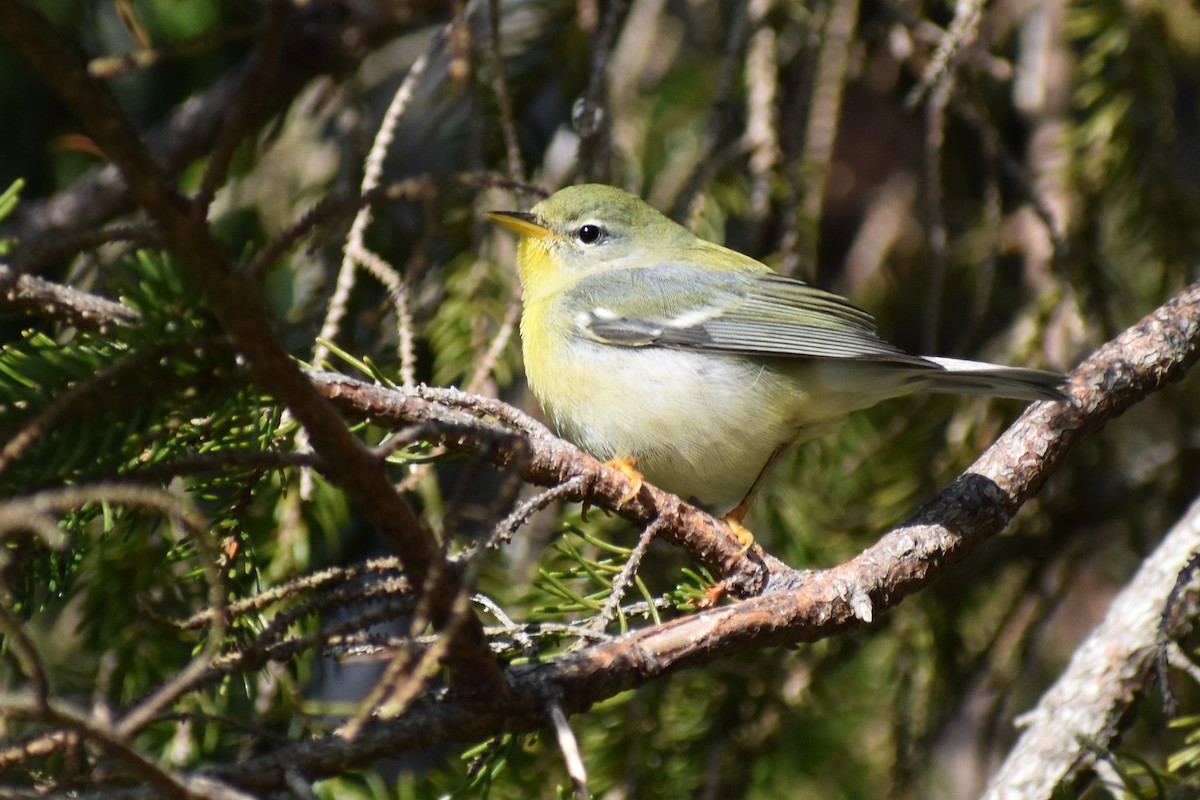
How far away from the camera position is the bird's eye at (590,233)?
13.1ft

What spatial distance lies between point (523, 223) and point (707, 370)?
914 mm

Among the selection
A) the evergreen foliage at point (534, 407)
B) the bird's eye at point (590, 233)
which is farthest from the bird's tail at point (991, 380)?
the bird's eye at point (590, 233)

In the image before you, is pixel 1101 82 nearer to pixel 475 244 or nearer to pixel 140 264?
pixel 475 244

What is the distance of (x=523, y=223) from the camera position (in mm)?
3803

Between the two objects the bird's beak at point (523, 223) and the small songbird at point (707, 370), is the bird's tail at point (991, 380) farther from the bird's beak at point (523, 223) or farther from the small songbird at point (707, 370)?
the bird's beak at point (523, 223)

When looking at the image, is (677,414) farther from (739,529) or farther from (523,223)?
(523,223)

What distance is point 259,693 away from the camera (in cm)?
289

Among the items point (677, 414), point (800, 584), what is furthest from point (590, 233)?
point (800, 584)

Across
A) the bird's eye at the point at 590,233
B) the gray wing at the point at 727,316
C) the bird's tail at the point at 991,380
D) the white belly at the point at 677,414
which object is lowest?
the white belly at the point at 677,414

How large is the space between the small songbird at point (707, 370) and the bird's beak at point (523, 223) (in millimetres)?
12

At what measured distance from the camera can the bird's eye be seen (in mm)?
4008

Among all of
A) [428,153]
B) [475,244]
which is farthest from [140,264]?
[428,153]

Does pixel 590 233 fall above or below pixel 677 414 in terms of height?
above

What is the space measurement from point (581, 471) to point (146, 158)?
1.22 metres
